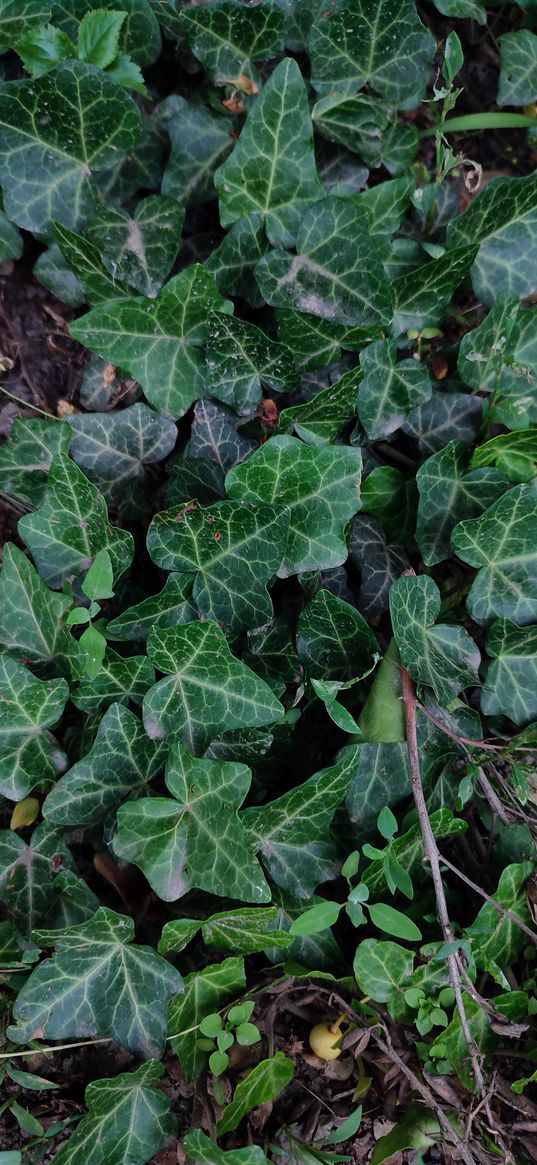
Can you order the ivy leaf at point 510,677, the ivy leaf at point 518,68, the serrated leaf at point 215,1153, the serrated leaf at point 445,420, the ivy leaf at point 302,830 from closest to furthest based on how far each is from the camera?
the serrated leaf at point 215,1153, the ivy leaf at point 302,830, the ivy leaf at point 510,677, the serrated leaf at point 445,420, the ivy leaf at point 518,68

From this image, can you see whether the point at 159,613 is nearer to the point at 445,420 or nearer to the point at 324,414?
the point at 324,414

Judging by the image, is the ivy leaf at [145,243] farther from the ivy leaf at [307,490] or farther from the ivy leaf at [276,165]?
the ivy leaf at [307,490]

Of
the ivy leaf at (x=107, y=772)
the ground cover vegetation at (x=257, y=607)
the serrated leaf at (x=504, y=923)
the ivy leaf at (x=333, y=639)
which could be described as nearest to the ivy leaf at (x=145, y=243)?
the ground cover vegetation at (x=257, y=607)

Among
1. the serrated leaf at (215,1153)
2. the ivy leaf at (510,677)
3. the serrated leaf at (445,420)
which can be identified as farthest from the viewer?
the serrated leaf at (445,420)

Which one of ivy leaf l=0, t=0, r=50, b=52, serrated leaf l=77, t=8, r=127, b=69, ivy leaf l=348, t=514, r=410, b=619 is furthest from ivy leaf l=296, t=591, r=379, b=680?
ivy leaf l=0, t=0, r=50, b=52

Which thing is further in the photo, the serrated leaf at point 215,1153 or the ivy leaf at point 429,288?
the ivy leaf at point 429,288

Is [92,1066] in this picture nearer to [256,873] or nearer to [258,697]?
[256,873]

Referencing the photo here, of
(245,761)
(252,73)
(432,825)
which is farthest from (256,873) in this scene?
(252,73)
